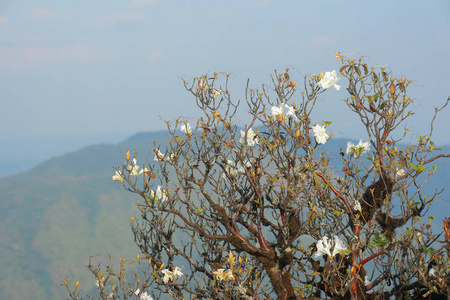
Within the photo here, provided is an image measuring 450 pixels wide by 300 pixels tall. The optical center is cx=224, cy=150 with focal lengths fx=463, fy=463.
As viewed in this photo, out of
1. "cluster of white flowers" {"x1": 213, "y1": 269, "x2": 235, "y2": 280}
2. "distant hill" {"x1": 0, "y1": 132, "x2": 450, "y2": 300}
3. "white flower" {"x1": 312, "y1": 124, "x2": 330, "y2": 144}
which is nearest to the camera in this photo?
"cluster of white flowers" {"x1": 213, "y1": 269, "x2": 235, "y2": 280}

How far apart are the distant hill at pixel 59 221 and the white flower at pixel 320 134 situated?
2560 centimetres

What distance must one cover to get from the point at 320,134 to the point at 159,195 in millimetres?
1297

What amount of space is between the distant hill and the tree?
25140 millimetres

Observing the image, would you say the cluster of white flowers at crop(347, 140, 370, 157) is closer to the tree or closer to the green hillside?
the tree

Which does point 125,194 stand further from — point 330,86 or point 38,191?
point 330,86

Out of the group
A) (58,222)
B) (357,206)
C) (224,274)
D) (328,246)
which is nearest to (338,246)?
→ (328,246)

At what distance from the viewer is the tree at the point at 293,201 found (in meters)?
3.25

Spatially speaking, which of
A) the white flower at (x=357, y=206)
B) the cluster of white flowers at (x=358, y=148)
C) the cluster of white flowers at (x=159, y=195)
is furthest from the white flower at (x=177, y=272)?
the cluster of white flowers at (x=358, y=148)

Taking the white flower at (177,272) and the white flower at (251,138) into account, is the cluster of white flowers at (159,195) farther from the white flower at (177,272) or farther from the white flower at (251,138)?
the white flower at (251,138)

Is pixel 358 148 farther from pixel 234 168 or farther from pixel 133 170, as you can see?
pixel 133 170

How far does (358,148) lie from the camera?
11.9ft

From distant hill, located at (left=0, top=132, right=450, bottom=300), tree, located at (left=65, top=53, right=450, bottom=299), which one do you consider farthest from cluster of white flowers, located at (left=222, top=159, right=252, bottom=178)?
distant hill, located at (left=0, top=132, right=450, bottom=300)

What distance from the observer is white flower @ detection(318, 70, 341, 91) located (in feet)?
11.5

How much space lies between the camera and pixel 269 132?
3.46 metres
